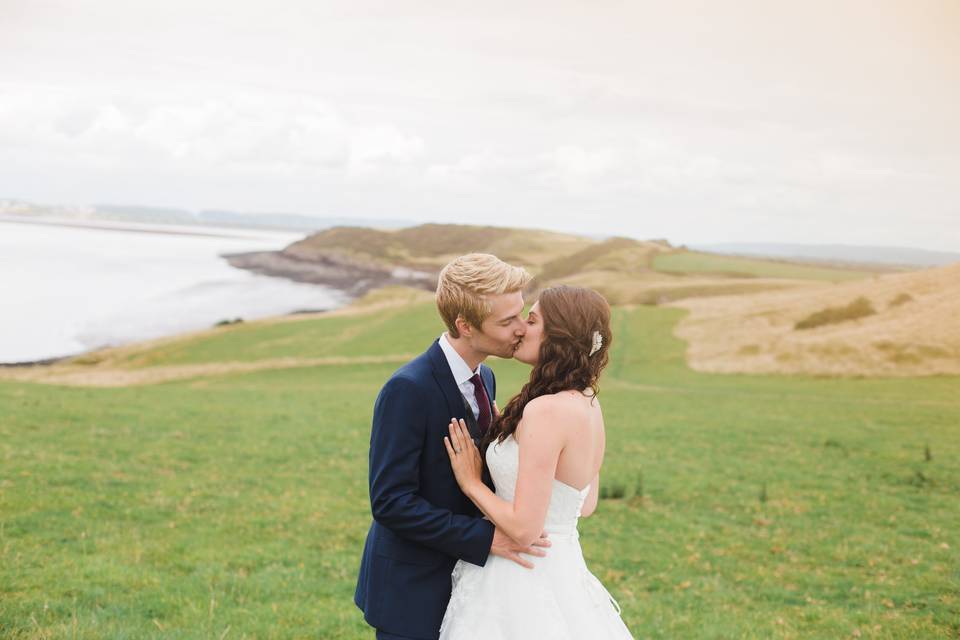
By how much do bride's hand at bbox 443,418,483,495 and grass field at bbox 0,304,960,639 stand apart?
14.8 ft

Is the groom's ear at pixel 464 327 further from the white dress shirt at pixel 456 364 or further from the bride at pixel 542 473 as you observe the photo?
the bride at pixel 542 473

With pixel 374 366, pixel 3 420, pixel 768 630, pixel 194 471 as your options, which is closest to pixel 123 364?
pixel 374 366

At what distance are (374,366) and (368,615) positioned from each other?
48.7 meters

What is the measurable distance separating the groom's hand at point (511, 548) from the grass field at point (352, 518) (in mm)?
4425

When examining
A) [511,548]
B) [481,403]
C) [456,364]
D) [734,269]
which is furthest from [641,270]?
[511,548]

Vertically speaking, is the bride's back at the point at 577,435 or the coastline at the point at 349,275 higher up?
the bride's back at the point at 577,435

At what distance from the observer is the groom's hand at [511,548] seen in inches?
174

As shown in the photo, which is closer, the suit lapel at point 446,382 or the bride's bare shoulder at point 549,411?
the bride's bare shoulder at point 549,411

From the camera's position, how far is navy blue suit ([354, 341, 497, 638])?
4.29m

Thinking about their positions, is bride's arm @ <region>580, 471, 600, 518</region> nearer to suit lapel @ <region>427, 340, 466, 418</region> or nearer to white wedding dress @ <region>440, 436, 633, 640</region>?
white wedding dress @ <region>440, 436, 633, 640</region>

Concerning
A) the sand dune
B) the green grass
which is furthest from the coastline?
the sand dune

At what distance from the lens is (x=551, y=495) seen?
4.56 meters

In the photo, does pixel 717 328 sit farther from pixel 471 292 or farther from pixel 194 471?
pixel 471 292

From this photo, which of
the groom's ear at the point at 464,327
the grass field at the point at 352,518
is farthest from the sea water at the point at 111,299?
the groom's ear at the point at 464,327
